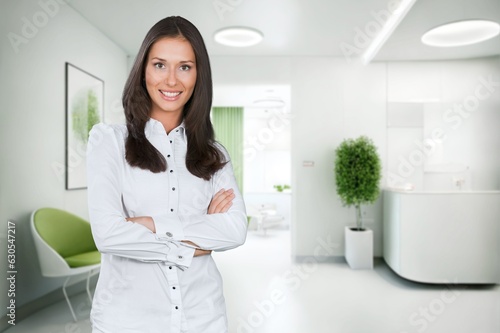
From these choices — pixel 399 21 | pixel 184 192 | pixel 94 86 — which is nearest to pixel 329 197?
pixel 399 21

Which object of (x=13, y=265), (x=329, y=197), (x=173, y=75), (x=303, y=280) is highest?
(x=173, y=75)

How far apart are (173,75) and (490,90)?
5.53 meters

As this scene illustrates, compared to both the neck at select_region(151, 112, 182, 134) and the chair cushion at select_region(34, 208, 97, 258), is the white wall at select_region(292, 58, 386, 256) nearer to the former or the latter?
the chair cushion at select_region(34, 208, 97, 258)

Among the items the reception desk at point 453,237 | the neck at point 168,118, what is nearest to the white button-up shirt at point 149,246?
the neck at point 168,118

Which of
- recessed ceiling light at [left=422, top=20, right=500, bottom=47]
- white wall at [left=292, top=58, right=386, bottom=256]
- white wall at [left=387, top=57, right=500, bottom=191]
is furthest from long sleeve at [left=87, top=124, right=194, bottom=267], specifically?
white wall at [left=387, top=57, right=500, bottom=191]

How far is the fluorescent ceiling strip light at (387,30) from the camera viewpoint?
391 centimetres

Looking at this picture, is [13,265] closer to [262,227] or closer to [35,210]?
[35,210]

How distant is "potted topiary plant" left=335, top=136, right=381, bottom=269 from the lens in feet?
16.7

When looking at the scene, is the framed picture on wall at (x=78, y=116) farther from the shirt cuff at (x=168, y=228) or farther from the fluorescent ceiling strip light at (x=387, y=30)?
the fluorescent ceiling strip light at (x=387, y=30)

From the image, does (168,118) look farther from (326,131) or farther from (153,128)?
(326,131)

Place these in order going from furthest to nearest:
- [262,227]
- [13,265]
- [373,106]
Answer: [262,227] → [373,106] → [13,265]

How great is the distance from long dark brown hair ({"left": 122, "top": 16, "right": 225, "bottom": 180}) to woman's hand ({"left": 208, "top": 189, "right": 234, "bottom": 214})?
0.09 metres

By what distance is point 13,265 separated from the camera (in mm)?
3236

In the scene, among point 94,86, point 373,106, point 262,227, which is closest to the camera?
point 94,86
